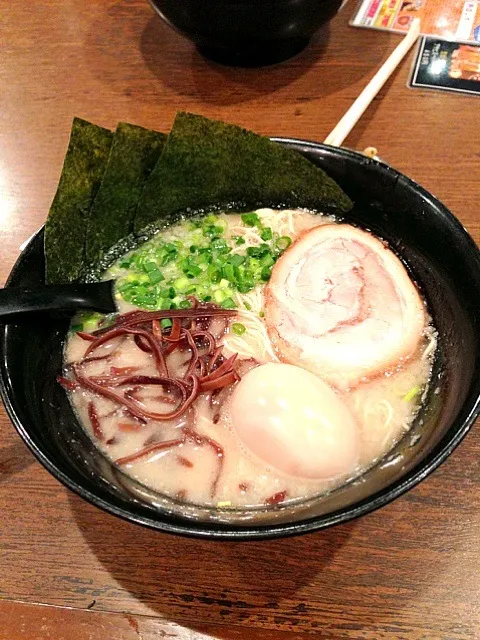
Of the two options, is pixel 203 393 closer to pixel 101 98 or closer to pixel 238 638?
pixel 238 638

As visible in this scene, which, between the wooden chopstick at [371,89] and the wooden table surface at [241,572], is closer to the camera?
the wooden table surface at [241,572]

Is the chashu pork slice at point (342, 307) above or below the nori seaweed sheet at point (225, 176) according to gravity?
below

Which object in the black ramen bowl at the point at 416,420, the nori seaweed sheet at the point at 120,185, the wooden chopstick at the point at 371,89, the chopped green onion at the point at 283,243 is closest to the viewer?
the black ramen bowl at the point at 416,420

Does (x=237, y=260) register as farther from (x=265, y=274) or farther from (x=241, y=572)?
(x=241, y=572)

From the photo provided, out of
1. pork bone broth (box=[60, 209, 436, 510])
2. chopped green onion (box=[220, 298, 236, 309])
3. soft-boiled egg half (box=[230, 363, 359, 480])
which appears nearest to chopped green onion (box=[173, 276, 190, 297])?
pork bone broth (box=[60, 209, 436, 510])

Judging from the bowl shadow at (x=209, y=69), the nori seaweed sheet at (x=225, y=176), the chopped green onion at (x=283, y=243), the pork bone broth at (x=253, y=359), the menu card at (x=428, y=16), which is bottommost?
the pork bone broth at (x=253, y=359)

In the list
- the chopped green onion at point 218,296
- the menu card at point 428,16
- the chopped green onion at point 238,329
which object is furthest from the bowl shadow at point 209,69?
the chopped green onion at point 238,329

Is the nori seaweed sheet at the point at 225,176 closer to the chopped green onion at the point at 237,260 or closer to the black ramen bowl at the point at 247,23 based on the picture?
the chopped green onion at the point at 237,260

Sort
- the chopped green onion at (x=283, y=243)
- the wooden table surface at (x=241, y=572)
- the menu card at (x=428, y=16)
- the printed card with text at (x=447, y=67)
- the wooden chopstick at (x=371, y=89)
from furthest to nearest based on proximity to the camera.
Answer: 1. the menu card at (x=428, y=16)
2. the printed card with text at (x=447, y=67)
3. the wooden chopstick at (x=371, y=89)
4. the chopped green onion at (x=283, y=243)
5. the wooden table surface at (x=241, y=572)

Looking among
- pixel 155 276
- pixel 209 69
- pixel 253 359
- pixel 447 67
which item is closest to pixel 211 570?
pixel 253 359
